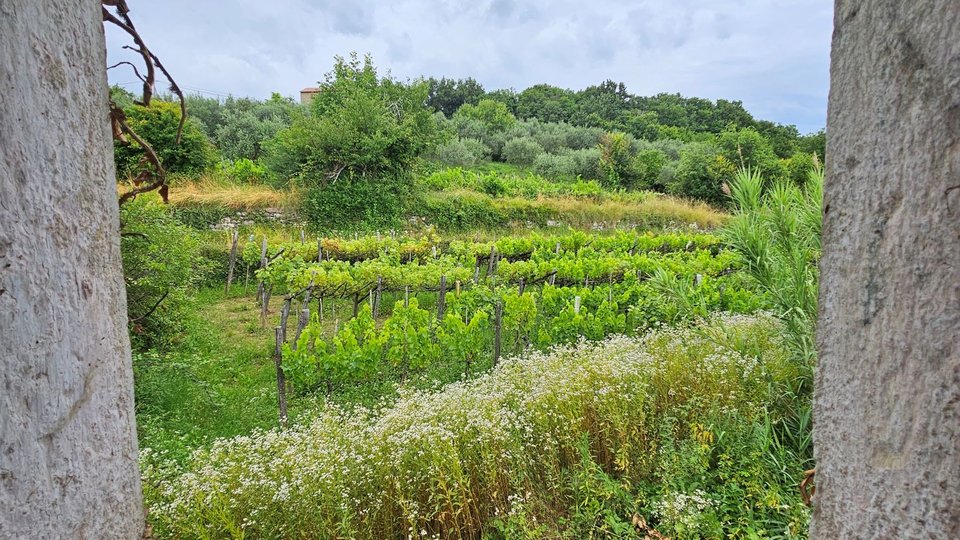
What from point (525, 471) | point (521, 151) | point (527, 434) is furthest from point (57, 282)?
point (521, 151)

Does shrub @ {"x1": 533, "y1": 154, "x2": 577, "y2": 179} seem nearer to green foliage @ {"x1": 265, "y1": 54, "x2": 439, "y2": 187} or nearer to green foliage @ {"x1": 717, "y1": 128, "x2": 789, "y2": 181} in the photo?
green foliage @ {"x1": 717, "y1": 128, "x2": 789, "y2": 181}

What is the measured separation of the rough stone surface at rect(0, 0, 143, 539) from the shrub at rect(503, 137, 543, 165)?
35.4 m

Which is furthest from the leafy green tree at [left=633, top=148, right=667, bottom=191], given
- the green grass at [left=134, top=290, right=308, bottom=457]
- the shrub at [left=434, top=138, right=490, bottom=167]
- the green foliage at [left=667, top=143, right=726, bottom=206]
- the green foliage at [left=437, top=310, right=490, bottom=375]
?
the green grass at [left=134, top=290, right=308, bottom=457]

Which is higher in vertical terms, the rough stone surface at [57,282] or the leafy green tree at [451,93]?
the leafy green tree at [451,93]

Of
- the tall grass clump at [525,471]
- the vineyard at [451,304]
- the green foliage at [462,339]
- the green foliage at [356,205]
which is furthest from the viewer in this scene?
the green foliage at [356,205]

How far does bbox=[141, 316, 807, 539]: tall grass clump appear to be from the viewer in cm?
260

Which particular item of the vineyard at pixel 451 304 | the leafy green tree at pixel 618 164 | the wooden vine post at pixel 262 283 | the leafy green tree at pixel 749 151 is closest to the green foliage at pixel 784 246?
the vineyard at pixel 451 304

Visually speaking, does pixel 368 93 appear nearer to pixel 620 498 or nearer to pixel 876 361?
pixel 620 498

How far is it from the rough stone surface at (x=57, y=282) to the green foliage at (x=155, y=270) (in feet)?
16.4

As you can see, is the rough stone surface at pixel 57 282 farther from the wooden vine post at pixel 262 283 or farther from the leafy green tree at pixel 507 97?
the leafy green tree at pixel 507 97

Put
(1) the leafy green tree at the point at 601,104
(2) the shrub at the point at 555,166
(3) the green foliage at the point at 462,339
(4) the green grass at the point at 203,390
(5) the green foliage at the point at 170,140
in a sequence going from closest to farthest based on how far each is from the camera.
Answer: (4) the green grass at the point at 203,390 → (3) the green foliage at the point at 462,339 → (5) the green foliage at the point at 170,140 → (2) the shrub at the point at 555,166 → (1) the leafy green tree at the point at 601,104

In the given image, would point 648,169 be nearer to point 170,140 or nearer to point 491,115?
point 491,115

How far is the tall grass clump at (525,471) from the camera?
2.60 m

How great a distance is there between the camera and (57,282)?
883mm
